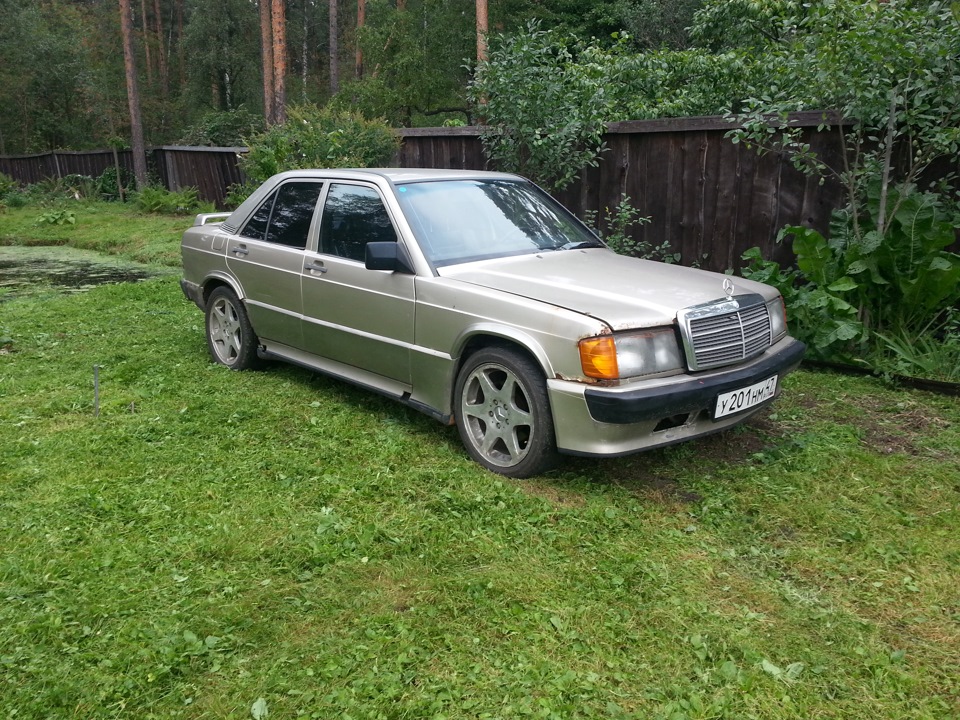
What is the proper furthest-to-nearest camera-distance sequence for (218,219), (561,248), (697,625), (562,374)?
(218,219)
(561,248)
(562,374)
(697,625)

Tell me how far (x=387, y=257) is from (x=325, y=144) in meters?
6.84

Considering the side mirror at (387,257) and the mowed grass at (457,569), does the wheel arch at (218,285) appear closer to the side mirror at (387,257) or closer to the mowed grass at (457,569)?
the mowed grass at (457,569)

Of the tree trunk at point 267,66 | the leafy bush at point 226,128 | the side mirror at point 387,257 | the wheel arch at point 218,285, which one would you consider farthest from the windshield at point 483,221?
the leafy bush at point 226,128

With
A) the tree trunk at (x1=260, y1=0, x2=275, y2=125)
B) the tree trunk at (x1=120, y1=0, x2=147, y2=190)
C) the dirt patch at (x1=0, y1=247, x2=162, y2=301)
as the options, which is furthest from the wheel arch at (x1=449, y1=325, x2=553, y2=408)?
the tree trunk at (x1=260, y1=0, x2=275, y2=125)

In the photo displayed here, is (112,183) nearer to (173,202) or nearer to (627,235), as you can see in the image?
(173,202)

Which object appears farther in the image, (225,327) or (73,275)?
(73,275)

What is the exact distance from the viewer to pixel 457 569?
11.2 feet

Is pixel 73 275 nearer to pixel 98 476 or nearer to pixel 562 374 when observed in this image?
pixel 98 476

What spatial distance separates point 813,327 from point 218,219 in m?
5.16

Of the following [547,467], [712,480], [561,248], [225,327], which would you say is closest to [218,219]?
[225,327]

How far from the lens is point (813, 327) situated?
6.25 m

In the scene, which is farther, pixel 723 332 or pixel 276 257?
pixel 276 257

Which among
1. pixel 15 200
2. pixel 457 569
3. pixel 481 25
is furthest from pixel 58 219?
pixel 457 569

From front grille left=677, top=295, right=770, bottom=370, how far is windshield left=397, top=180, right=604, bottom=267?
52.5 inches
